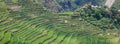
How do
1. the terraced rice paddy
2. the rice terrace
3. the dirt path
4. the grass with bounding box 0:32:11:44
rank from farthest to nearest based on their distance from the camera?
1. the dirt path
2. the rice terrace
3. the terraced rice paddy
4. the grass with bounding box 0:32:11:44

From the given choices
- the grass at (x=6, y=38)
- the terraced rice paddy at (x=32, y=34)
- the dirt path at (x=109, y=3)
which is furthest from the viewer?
the dirt path at (x=109, y=3)

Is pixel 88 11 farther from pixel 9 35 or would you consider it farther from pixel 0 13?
pixel 9 35

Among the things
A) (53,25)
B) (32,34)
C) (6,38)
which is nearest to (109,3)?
(53,25)

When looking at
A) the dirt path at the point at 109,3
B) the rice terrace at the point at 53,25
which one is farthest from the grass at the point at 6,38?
the dirt path at the point at 109,3

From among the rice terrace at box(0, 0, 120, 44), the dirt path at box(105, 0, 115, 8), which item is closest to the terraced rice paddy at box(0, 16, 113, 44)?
the rice terrace at box(0, 0, 120, 44)

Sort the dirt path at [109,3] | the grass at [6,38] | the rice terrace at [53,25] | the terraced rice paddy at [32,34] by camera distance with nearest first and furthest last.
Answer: the grass at [6,38] < the terraced rice paddy at [32,34] < the rice terrace at [53,25] < the dirt path at [109,3]

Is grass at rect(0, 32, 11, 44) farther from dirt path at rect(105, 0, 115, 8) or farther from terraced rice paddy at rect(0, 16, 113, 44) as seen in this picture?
dirt path at rect(105, 0, 115, 8)

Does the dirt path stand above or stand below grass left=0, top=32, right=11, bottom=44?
below

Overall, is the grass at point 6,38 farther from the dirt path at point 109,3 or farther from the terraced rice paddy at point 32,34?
the dirt path at point 109,3
